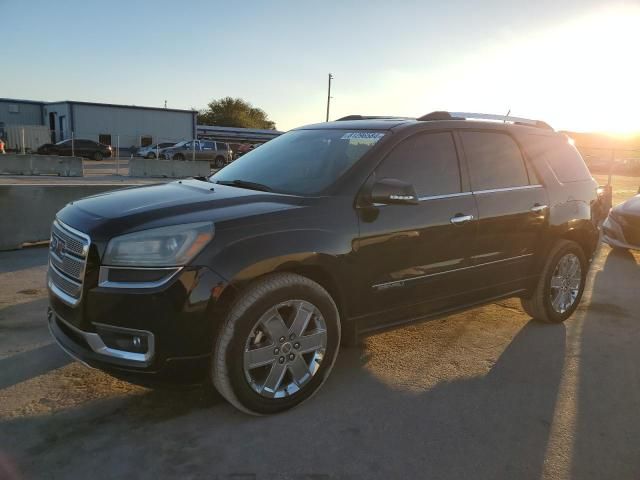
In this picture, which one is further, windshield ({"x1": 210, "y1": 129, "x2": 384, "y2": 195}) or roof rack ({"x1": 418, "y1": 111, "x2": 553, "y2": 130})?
roof rack ({"x1": 418, "y1": 111, "x2": 553, "y2": 130})

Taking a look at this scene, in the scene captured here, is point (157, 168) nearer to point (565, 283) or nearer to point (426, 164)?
point (565, 283)

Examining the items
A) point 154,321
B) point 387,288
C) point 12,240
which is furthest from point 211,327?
point 12,240

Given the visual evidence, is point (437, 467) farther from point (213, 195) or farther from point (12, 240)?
point (12, 240)

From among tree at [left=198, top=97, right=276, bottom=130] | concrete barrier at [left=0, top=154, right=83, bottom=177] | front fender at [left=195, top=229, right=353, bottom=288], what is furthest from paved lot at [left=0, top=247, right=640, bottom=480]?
tree at [left=198, top=97, right=276, bottom=130]

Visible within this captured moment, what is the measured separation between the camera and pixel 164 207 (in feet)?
9.73

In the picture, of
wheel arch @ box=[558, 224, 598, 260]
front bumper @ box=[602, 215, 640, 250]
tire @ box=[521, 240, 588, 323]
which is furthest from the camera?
front bumper @ box=[602, 215, 640, 250]

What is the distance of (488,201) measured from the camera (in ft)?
13.1

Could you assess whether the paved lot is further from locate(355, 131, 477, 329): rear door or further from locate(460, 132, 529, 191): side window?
locate(460, 132, 529, 191): side window

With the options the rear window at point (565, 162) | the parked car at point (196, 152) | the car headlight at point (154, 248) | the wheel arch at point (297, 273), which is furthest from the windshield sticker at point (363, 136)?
the parked car at point (196, 152)

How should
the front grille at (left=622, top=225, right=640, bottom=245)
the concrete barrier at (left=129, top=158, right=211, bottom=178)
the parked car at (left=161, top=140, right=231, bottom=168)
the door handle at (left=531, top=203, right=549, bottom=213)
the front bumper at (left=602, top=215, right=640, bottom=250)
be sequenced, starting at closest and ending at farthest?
1. the door handle at (left=531, top=203, right=549, bottom=213)
2. the front grille at (left=622, top=225, right=640, bottom=245)
3. the front bumper at (left=602, top=215, right=640, bottom=250)
4. the concrete barrier at (left=129, top=158, right=211, bottom=178)
5. the parked car at (left=161, top=140, right=231, bottom=168)

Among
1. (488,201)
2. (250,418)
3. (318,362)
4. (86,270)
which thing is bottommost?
(250,418)

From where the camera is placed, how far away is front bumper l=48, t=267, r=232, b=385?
2637 millimetres

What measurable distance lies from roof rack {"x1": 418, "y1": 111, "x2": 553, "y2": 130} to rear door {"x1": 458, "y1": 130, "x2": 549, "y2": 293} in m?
0.14

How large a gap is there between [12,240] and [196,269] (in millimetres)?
5314
